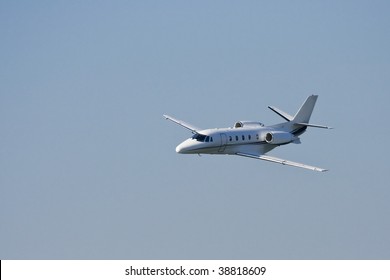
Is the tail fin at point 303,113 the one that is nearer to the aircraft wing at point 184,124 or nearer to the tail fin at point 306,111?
the tail fin at point 306,111

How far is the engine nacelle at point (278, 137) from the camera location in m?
73.6

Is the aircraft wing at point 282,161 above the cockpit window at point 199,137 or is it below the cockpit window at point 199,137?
below

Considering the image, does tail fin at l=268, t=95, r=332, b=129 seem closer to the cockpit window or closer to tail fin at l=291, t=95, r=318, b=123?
tail fin at l=291, t=95, r=318, b=123

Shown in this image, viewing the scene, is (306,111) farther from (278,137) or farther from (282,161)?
(282,161)

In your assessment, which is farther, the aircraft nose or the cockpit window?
the cockpit window

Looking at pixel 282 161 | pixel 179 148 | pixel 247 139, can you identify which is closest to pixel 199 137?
pixel 179 148

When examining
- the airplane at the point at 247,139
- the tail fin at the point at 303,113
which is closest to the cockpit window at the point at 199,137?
the airplane at the point at 247,139

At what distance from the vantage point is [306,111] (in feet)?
261

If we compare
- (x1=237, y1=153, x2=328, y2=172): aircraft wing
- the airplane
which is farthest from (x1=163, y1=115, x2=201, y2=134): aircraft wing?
(x1=237, y1=153, x2=328, y2=172): aircraft wing

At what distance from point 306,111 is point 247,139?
9896mm

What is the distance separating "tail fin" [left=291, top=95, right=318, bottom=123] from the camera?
78.9 m

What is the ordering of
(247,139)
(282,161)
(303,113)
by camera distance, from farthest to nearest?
(303,113) < (247,139) < (282,161)
